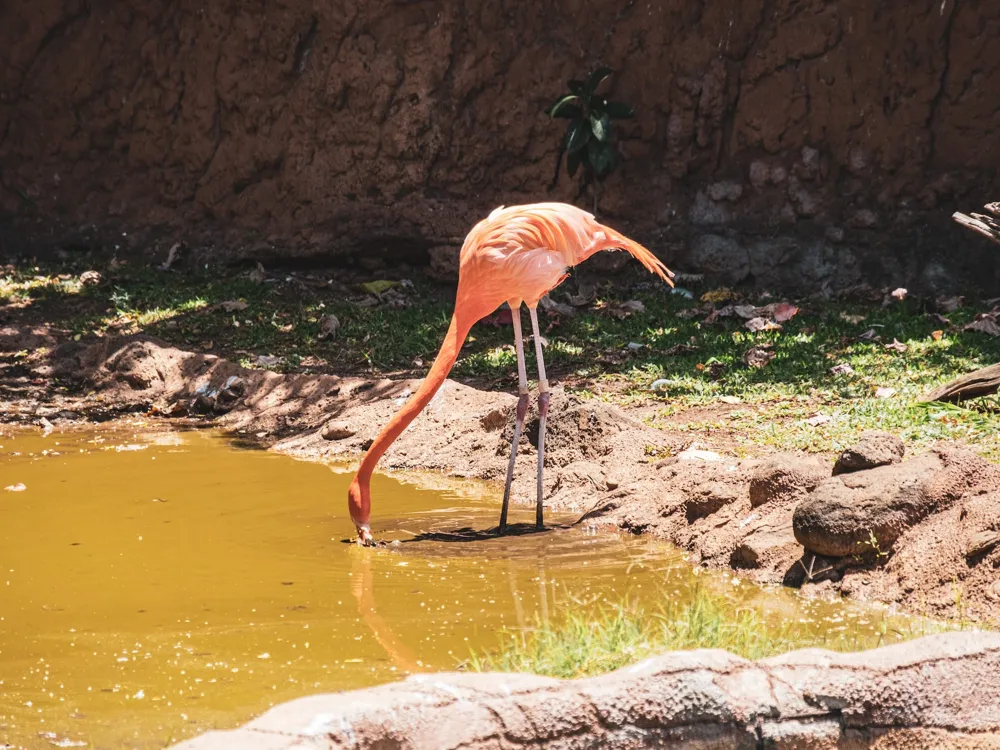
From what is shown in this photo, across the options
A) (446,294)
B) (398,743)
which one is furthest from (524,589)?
(446,294)

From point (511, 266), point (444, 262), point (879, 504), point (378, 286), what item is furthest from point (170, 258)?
point (879, 504)

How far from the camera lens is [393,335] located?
10273 mm

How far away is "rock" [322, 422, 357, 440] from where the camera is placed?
786 cm

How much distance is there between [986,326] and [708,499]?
170 inches

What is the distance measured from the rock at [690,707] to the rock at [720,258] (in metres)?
8.50

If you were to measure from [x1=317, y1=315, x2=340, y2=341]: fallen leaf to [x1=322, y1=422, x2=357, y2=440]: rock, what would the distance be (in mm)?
2539

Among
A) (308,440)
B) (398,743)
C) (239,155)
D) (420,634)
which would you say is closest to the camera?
(398,743)

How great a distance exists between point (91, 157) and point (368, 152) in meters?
3.16

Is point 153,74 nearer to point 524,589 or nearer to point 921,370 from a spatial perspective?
point 921,370

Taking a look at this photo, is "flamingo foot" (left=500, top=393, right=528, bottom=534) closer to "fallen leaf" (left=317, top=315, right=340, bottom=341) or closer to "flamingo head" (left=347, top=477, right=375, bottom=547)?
"flamingo head" (left=347, top=477, right=375, bottom=547)

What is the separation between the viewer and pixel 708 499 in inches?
219

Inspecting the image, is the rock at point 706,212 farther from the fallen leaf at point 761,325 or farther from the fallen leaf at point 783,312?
the fallen leaf at point 761,325

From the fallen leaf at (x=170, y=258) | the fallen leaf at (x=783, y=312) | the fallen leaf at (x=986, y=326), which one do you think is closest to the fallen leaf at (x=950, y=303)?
the fallen leaf at (x=986, y=326)

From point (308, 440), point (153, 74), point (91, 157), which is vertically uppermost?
point (153, 74)
